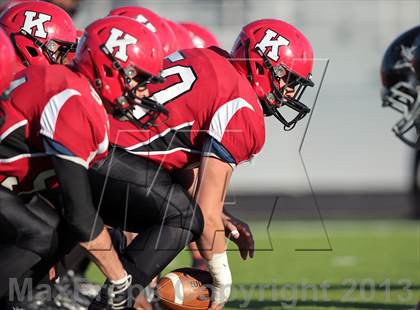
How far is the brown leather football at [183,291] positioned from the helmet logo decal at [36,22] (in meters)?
1.41

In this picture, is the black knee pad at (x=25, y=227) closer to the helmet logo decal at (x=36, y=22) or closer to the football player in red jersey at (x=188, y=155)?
the football player in red jersey at (x=188, y=155)

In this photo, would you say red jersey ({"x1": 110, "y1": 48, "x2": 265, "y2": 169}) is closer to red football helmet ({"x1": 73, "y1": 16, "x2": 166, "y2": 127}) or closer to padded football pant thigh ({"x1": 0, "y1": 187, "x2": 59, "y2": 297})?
red football helmet ({"x1": 73, "y1": 16, "x2": 166, "y2": 127})

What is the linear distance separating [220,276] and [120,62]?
1.13m

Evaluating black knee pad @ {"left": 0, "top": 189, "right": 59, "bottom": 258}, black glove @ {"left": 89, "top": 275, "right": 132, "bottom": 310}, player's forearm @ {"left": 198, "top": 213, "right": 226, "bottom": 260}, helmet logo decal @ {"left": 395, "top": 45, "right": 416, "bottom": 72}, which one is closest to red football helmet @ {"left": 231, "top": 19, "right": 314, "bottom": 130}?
helmet logo decal @ {"left": 395, "top": 45, "right": 416, "bottom": 72}

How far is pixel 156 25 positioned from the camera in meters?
5.75

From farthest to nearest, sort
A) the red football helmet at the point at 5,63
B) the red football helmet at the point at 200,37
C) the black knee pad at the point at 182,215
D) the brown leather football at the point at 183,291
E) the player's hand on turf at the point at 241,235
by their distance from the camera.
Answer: the red football helmet at the point at 200,37 → the player's hand on turf at the point at 241,235 → the brown leather football at the point at 183,291 → the black knee pad at the point at 182,215 → the red football helmet at the point at 5,63

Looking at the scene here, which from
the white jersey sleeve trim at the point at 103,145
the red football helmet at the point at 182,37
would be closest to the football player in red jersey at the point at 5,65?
the white jersey sleeve trim at the point at 103,145

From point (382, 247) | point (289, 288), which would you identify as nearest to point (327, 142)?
point (382, 247)

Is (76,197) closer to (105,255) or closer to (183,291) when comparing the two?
(105,255)

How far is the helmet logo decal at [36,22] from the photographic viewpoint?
15.7 ft

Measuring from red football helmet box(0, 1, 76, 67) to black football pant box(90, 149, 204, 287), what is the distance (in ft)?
3.02

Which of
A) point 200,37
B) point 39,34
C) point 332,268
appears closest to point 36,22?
point 39,34

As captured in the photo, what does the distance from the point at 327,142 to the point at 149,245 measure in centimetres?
1081

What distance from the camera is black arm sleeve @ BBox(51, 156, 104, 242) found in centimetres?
349
